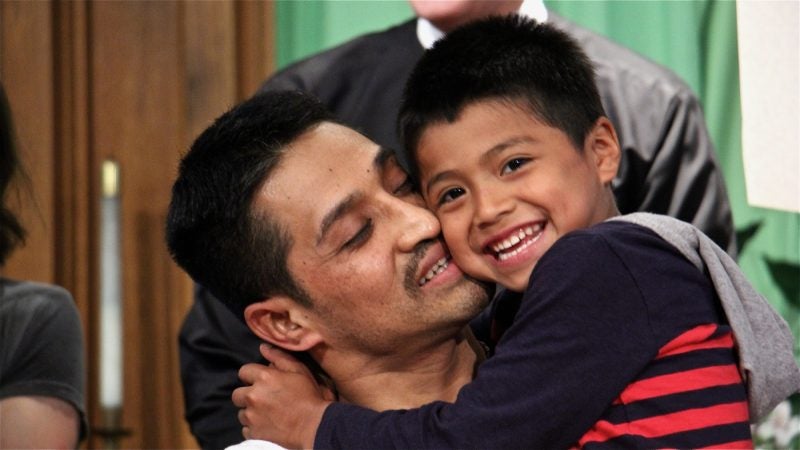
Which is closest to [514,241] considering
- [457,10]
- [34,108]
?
[457,10]

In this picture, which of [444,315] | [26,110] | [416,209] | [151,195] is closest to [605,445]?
[444,315]

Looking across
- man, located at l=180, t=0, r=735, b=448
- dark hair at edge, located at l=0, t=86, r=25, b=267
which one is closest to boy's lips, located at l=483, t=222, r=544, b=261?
man, located at l=180, t=0, r=735, b=448

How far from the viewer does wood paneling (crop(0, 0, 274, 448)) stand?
8.39ft

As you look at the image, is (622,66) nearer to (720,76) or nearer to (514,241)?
(720,76)

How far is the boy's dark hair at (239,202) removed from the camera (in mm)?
1578

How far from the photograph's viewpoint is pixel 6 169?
6.53 ft

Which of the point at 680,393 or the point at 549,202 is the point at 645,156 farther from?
the point at 680,393

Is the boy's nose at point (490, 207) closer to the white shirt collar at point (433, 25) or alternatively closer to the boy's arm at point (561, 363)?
the boy's arm at point (561, 363)

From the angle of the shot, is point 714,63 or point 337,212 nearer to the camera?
point 337,212

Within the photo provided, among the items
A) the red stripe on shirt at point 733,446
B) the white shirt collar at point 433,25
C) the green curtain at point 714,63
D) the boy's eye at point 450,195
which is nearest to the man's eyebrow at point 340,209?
the boy's eye at point 450,195

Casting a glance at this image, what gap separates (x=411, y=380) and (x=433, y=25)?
72cm

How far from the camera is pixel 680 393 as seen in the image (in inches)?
52.4

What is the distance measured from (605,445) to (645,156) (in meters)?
0.76

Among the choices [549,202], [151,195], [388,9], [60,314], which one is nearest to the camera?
[549,202]
